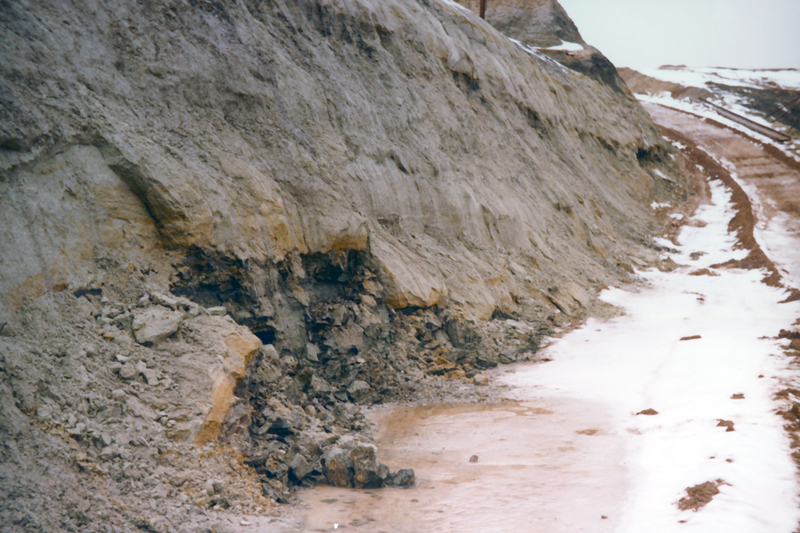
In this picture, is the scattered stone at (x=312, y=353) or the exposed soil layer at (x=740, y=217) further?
the exposed soil layer at (x=740, y=217)

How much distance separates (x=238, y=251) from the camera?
9.26m

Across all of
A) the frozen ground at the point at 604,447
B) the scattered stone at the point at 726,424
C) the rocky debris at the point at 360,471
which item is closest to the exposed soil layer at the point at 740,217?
the frozen ground at the point at 604,447

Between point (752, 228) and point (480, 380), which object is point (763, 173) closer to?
point (752, 228)

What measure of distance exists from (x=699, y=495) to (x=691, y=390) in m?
3.98

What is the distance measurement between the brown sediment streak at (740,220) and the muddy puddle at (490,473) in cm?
1225

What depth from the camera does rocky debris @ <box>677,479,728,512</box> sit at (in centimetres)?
609

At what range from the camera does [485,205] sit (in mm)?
15648

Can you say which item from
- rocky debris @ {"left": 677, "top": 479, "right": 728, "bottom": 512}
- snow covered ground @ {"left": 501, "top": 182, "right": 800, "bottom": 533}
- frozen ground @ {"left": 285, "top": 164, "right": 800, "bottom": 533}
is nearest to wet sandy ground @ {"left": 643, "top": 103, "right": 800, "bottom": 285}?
snow covered ground @ {"left": 501, "top": 182, "right": 800, "bottom": 533}

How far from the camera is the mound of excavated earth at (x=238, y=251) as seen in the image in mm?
5707

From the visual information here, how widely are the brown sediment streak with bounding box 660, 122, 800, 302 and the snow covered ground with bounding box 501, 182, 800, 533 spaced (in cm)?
123

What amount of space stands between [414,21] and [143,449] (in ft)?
48.1

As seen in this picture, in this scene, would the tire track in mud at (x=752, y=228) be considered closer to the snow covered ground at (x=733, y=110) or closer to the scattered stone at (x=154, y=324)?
the snow covered ground at (x=733, y=110)

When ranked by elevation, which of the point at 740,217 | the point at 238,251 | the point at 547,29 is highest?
the point at 547,29

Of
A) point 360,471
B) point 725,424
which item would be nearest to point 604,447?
point 725,424
